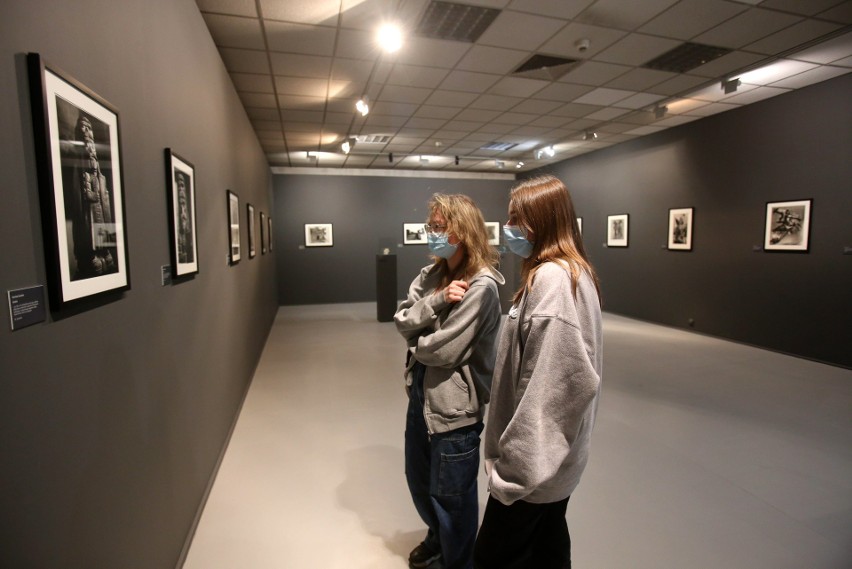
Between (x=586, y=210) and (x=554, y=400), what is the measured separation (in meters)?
10.1

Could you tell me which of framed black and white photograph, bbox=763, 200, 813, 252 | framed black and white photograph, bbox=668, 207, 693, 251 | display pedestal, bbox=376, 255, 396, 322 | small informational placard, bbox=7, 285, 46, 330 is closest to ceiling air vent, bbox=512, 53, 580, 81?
framed black and white photograph, bbox=763, 200, 813, 252

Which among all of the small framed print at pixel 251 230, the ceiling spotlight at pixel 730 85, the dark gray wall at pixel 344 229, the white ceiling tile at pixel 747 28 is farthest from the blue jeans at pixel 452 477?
the dark gray wall at pixel 344 229

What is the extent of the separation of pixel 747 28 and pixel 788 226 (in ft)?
10.8

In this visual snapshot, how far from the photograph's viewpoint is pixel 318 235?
11734 mm

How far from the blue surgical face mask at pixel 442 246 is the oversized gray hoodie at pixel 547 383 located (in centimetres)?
64

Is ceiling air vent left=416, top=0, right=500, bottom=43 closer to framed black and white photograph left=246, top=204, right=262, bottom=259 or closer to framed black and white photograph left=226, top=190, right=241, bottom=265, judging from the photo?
framed black and white photograph left=226, top=190, right=241, bottom=265

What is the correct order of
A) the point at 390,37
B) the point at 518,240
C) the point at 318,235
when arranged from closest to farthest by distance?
1. the point at 518,240
2. the point at 390,37
3. the point at 318,235

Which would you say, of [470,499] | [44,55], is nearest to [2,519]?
[44,55]

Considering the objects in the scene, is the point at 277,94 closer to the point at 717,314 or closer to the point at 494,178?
the point at 717,314

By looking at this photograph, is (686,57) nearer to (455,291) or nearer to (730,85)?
(730,85)

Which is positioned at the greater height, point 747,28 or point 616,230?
point 747,28

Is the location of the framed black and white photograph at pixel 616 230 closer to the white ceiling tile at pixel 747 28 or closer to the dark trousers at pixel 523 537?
the white ceiling tile at pixel 747 28

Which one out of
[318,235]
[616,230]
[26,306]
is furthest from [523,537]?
[318,235]

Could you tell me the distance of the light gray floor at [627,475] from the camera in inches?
92.2
